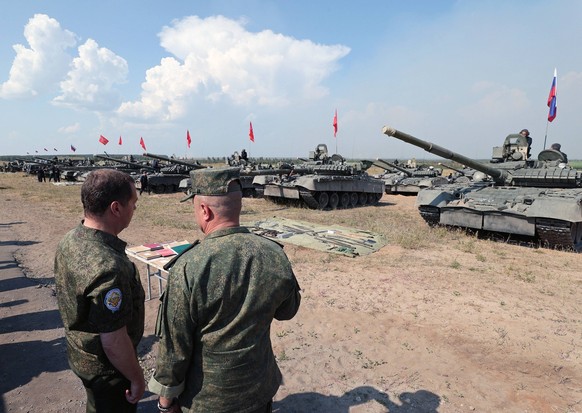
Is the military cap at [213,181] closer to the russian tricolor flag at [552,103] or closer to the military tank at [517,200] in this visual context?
the military tank at [517,200]

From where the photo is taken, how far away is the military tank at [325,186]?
595 inches

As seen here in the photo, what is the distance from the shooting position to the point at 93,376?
1.90 meters

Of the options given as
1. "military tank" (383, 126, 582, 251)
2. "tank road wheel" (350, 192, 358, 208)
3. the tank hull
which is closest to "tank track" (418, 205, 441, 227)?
"military tank" (383, 126, 582, 251)

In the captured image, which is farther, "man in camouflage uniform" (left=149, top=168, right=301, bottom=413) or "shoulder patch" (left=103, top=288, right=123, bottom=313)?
"shoulder patch" (left=103, top=288, right=123, bottom=313)

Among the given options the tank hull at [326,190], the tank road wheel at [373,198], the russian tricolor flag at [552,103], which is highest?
the russian tricolor flag at [552,103]

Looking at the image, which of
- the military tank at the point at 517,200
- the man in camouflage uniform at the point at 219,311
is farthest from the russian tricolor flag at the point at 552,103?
the man in camouflage uniform at the point at 219,311

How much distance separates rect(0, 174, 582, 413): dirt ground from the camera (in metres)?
3.31

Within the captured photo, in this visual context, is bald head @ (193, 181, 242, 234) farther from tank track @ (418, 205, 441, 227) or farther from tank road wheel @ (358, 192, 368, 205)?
tank road wheel @ (358, 192, 368, 205)

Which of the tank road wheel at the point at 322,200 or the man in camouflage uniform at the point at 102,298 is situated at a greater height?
the man in camouflage uniform at the point at 102,298

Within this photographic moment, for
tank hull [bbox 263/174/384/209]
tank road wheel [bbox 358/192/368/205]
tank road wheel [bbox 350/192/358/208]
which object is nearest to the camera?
tank hull [bbox 263/174/384/209]

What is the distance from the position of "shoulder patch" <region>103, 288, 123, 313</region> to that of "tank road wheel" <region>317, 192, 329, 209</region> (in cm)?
1382

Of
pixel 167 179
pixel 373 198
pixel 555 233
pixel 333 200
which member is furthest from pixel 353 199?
pixel 167 179

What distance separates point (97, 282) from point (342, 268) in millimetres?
5572

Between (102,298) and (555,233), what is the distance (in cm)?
933
